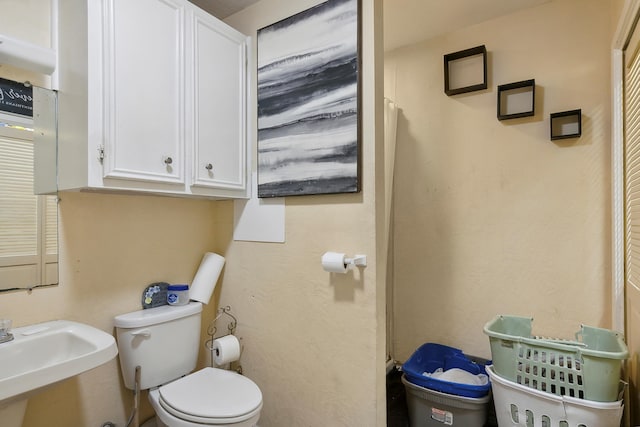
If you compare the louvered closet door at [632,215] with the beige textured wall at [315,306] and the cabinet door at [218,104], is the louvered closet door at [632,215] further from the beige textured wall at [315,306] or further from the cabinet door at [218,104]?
the cabinet door at [218,104]

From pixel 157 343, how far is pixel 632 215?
2.31 metres

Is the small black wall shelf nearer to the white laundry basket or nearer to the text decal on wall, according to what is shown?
the white laundry basket

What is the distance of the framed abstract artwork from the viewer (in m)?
1.50

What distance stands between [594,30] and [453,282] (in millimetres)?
1706

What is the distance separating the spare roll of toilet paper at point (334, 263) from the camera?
1460mm

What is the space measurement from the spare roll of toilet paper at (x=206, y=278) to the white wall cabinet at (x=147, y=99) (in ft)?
1.41

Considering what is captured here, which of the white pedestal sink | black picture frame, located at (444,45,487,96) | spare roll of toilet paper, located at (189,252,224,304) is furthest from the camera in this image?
black picture frame, located at (444,45,487,96)

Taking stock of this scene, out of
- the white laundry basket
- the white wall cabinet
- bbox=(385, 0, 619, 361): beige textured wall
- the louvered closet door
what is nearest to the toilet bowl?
the white wall cabinet

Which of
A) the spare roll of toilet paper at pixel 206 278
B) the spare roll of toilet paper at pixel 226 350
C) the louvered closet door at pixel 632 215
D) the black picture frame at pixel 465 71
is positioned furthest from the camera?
the black picture frame at pixel 465 71

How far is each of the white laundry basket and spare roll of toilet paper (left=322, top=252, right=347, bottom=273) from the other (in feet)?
2.99

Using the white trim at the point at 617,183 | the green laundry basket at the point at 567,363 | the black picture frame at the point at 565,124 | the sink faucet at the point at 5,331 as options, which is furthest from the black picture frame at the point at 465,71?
the sink faucet at the point at 5,331

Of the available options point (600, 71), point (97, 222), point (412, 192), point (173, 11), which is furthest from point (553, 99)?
point (97, 222)

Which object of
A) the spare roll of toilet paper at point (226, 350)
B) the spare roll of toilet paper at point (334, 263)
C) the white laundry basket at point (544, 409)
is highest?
the spare roll of toilet paper at point (334, 263)

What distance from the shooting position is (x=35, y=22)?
4.48ft
